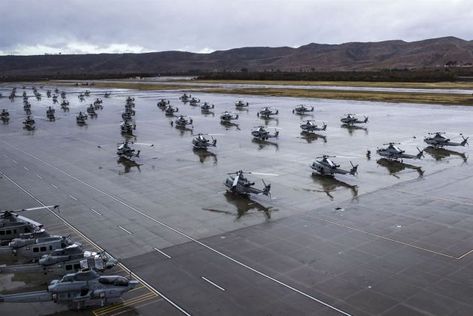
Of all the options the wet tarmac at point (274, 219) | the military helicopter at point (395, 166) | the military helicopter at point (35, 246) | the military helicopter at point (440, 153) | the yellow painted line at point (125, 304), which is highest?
the military helicopter at point (35, 246)

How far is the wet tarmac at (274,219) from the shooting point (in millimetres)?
34344

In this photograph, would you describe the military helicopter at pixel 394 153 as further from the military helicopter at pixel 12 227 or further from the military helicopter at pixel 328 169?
the military helicopter at pixel 12 227

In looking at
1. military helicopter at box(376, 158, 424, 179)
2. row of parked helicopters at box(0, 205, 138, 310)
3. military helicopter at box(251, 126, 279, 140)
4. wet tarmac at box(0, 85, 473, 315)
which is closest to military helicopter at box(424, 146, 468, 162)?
wet tarmac at box(0, 85, 473, 315)

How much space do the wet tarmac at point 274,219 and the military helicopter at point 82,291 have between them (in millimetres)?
2161

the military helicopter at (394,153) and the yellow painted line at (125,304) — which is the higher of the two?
the military helicopter at (394,153)

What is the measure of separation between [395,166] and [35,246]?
2057 inches

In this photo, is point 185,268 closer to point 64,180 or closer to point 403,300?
point 403,300

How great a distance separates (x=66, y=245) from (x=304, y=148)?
5542 cm

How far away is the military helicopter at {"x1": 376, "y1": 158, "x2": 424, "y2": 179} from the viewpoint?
68.1m

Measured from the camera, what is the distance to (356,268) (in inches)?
1491

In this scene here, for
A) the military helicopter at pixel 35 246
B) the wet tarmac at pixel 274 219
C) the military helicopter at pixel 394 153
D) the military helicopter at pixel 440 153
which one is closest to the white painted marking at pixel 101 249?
the wet tarmac at pixel 274 219

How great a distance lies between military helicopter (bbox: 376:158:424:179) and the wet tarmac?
1.43 ft

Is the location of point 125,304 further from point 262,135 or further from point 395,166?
point 262,135

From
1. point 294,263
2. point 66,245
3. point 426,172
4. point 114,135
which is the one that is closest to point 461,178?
point 426,172
